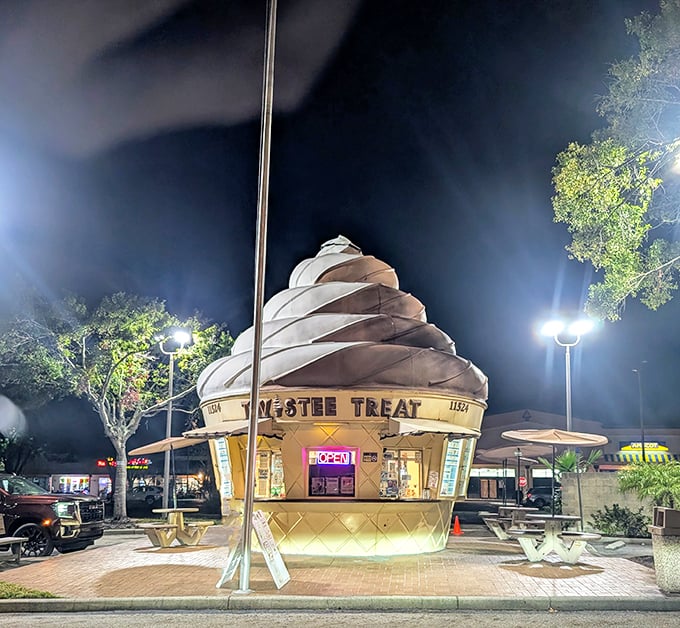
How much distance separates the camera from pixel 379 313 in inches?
750

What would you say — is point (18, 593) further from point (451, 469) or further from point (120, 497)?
point (120, 497)

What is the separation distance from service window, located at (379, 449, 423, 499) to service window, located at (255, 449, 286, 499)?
2.42 m

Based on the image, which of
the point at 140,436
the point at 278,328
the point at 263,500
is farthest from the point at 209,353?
the point at 140,436

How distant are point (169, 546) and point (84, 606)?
26.1 feet

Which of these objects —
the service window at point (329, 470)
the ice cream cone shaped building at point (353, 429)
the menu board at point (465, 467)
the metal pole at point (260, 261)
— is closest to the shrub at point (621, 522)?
the menu board at point (465, 467)

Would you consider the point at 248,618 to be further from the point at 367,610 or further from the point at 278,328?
the point at 278,328

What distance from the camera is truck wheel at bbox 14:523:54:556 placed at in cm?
1739

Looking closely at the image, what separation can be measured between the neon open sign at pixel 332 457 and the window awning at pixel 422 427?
1.34m

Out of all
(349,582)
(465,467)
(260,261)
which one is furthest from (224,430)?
(465,467)

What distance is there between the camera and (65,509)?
18.1 meters

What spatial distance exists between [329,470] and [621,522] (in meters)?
10.1

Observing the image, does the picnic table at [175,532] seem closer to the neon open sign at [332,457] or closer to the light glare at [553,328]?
the neon open sign at [332,457]

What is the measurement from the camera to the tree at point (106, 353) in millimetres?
27094

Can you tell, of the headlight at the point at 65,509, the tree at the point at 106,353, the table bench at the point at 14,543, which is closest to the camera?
the table bench at the point at 14,543
